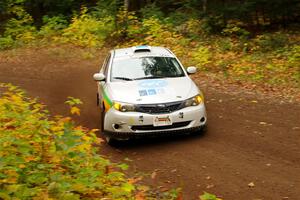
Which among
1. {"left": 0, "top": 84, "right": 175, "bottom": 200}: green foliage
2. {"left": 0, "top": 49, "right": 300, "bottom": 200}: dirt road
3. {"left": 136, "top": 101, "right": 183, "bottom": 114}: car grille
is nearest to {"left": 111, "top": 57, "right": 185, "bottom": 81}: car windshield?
{"left": 136, "top": 101, "right": 183, "bottom": 114}: car grille

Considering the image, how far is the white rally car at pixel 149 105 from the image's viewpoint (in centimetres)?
844

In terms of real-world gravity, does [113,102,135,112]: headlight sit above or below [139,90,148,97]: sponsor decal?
below

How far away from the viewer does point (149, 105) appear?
8.43 meters

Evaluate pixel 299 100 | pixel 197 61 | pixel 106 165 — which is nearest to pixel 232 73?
pixel 197 61

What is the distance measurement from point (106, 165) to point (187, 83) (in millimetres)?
3770

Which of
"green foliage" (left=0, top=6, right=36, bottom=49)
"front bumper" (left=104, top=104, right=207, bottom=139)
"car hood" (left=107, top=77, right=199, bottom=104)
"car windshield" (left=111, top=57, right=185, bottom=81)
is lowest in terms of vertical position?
"green foliage" (left=0, top=6, right=36, bottom=49)

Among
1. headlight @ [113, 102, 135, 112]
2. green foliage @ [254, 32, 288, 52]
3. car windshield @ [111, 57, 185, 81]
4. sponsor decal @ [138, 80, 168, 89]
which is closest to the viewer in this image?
headlight @ [113, 102, 135, 112]

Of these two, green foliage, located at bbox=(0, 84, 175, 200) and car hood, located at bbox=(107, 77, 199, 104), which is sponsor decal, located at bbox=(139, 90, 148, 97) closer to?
car hood, located at bbox=(107, 77, 199, 104)

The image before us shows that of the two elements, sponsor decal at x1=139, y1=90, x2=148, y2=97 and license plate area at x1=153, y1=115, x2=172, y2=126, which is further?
sponsor decal at x1=139, y1=90, x2=148, y2=97

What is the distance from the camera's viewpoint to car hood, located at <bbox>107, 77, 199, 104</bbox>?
8562 millimetres

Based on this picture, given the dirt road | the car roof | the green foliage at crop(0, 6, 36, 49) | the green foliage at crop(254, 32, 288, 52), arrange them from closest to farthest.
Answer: the dirt road, the car roof, the green foliage at crop(254, 32, 288, 52), the green foliage at crop(0, 6, 36, 49)

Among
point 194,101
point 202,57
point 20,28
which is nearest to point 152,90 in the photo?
point 194,101

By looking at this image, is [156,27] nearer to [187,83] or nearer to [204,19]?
[204,19]

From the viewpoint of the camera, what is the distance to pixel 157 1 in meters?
25.4
